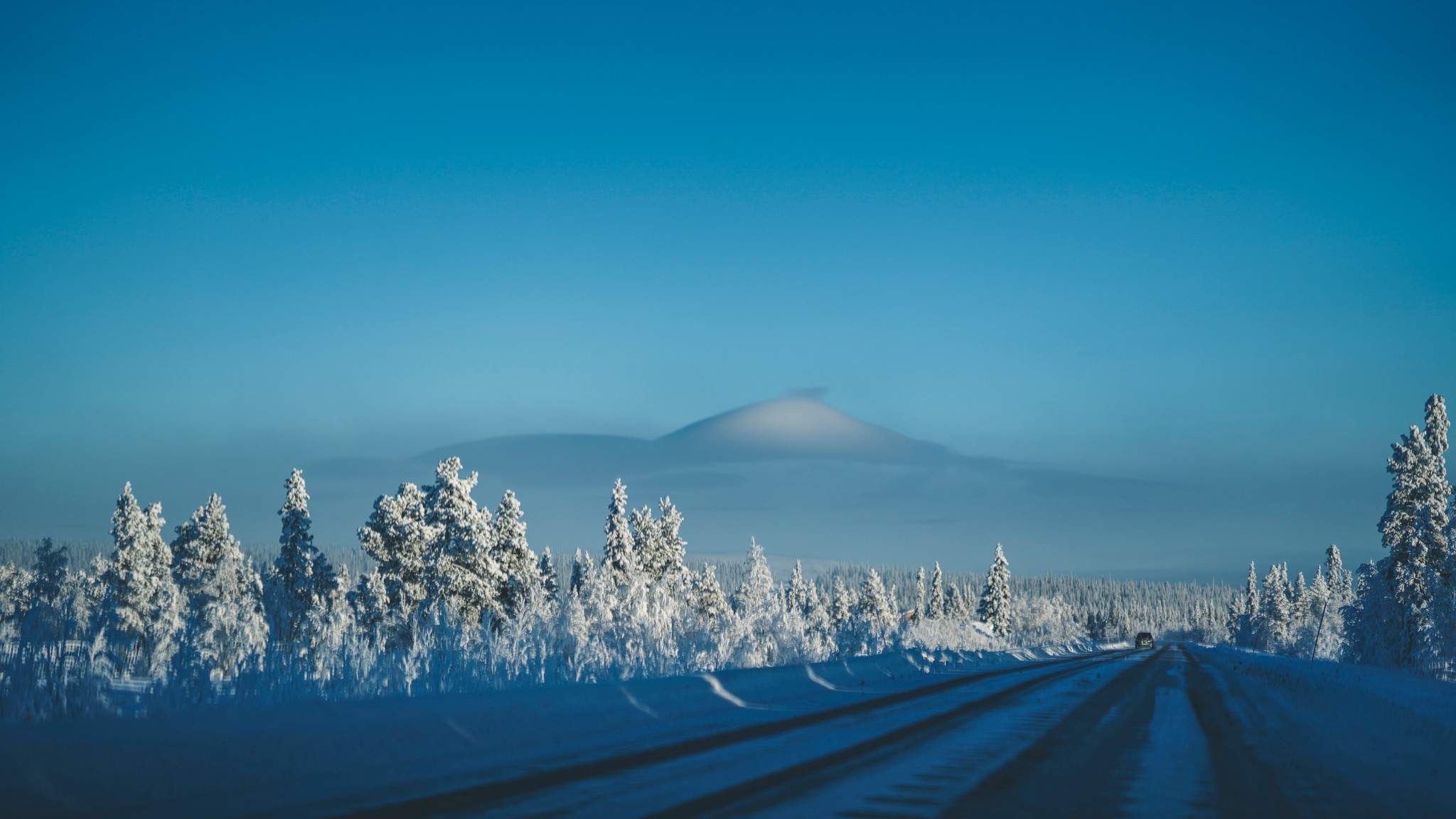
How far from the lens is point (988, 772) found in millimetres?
8945

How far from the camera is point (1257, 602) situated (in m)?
138

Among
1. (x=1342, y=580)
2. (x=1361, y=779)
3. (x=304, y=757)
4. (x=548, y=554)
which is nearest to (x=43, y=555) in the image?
(x=548, y=554)

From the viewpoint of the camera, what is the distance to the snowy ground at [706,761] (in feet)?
21.8

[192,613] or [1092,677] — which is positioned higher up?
[192,613]

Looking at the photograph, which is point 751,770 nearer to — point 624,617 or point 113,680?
point 113,680

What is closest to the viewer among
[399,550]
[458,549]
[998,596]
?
[458,549]

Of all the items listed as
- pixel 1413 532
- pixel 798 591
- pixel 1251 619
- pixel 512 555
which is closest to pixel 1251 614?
pixel 1251 619

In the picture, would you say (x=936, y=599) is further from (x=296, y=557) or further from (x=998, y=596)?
(x=296, y=557)

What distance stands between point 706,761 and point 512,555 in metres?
44.1

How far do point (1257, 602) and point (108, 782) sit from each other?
516 feet

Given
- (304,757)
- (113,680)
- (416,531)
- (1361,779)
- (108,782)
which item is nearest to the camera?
(108,782)

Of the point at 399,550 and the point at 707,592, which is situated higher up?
the point at 399,550

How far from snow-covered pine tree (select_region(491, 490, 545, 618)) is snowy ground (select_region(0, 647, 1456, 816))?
3505 cm

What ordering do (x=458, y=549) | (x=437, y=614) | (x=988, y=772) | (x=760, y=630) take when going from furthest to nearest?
(x=458, y=549) < (x=760, y=630) < (x=437, y=614) < (x=988, y=772)
